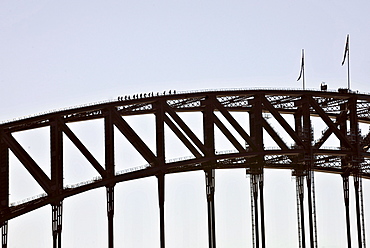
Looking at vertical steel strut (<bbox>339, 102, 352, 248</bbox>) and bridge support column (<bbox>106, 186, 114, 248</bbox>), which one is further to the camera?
Answer: vertical steel strut (<bbox>339, 102, 352, 248</bbox>)

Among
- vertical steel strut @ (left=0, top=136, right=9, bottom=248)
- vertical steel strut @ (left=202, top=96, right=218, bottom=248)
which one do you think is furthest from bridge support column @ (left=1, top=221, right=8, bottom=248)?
vertical steel strut @ (left=202, top=96, right=218, bottom=248)

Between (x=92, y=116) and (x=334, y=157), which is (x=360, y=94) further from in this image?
(x=92, y=116)

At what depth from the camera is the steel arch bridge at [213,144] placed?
99875mm

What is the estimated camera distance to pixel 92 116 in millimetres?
104125

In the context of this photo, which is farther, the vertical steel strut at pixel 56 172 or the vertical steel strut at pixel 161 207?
the vertical steel strut at pixel 161 207

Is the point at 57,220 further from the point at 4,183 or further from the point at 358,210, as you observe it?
the point at 358,210

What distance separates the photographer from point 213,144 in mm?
105625

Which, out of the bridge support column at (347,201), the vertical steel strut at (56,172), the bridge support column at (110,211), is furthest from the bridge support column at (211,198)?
the bridge support column at (347,201)

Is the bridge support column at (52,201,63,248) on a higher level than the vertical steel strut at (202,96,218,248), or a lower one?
lower

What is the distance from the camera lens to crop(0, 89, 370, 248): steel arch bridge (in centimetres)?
9988

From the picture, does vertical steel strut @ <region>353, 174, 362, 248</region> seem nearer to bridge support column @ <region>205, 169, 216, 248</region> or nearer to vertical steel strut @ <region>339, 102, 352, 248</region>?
vertical steel strut @ <region>339, 102, 352, 248</region>

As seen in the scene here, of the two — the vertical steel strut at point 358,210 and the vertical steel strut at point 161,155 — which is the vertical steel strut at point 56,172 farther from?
the vertical steel strut at point 358,210

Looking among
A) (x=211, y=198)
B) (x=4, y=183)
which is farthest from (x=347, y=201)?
(x=4, y=183)

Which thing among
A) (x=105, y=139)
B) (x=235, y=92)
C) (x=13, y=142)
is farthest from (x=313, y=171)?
(x=13, y=142)
